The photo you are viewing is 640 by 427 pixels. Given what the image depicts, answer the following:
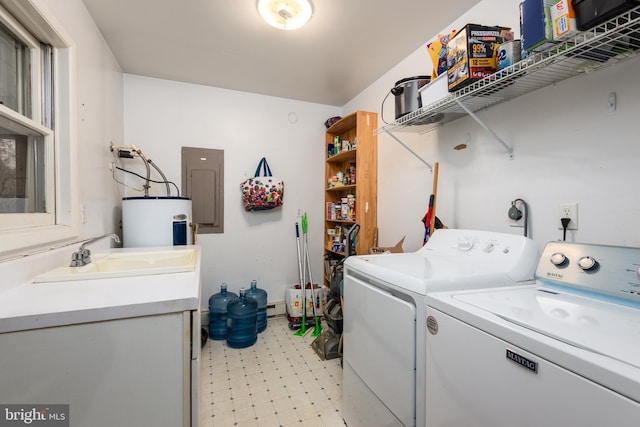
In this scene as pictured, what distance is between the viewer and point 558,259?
3.25 ft

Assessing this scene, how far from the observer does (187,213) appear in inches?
86.7

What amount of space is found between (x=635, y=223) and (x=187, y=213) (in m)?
2.54

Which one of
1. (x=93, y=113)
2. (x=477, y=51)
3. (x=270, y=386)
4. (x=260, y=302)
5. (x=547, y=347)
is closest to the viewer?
(x=547, y=347)

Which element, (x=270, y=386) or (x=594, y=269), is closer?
(x=594, y=269)

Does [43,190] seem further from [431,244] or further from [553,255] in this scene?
[553,255]

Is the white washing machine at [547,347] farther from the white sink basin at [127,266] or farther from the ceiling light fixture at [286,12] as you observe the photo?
the ceiling light fixture at [286,12]

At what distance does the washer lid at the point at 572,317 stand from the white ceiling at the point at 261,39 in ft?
5.60

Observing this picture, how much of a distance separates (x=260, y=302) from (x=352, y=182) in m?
1.53

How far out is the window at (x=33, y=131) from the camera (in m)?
1.09

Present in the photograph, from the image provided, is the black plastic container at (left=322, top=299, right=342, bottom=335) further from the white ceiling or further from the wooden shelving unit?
the white ceiling

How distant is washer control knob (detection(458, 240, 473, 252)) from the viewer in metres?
1.39

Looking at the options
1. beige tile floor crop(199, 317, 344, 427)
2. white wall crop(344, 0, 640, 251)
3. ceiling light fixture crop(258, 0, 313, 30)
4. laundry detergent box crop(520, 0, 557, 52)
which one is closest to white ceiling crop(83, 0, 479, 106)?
ceiling light fixture crop(258, 0, 313, 30)

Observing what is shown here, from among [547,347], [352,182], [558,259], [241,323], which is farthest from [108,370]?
[352,182]

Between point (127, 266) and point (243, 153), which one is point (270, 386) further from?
point (243, 153)
